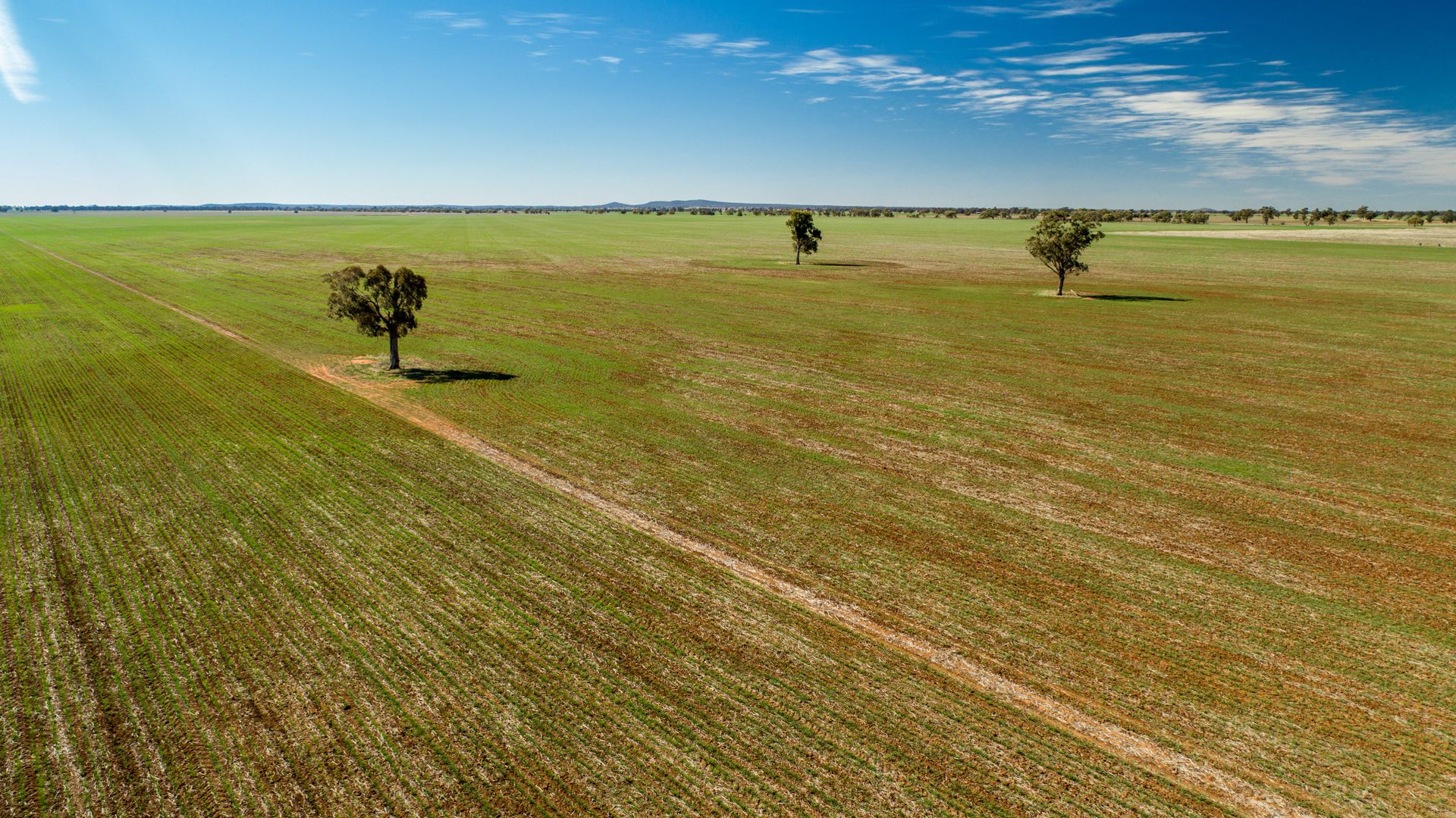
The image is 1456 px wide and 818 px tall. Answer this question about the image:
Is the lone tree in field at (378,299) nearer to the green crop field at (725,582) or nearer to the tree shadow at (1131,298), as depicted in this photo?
the green crop field at (725,582)

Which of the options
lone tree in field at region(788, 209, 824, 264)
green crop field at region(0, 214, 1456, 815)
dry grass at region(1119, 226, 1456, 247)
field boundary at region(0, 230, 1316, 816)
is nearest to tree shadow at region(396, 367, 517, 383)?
green crop field at region(0, 214, 1456, 815)

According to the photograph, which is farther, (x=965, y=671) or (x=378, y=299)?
(x=378, y=299)

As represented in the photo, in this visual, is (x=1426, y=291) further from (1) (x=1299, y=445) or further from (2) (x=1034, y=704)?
(2) (x=1034, y=704)

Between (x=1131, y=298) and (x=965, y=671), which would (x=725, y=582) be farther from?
(x=1131, y=298)

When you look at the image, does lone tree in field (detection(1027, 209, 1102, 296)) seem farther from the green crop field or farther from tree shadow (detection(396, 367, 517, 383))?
tree shadow (detection(396, 367, 517, 383))

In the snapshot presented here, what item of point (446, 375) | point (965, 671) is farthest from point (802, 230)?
point (965, 671)

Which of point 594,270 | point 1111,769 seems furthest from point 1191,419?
point 594,270
